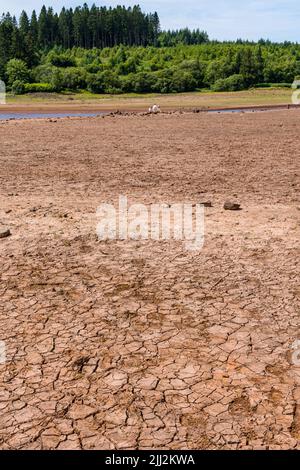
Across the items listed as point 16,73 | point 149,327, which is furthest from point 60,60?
point 149,327

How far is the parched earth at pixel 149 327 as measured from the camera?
12.2 ft

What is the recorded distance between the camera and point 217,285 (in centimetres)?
612

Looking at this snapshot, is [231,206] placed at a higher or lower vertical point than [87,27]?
lower

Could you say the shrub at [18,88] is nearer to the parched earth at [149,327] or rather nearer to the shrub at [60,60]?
the shrub at [60,60]

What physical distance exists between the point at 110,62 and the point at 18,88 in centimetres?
5022

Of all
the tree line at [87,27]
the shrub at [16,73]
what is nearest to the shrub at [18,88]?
the shrub at [16,73]

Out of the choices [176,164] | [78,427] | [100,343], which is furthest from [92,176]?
[78,427]

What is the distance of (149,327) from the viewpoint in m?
5.14

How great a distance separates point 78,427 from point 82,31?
577 feet

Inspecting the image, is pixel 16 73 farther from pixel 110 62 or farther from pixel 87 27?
pixel 87 27

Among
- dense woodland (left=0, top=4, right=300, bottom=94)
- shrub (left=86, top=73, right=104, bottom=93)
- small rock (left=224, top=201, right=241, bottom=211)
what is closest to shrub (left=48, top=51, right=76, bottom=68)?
dense woodland (left=0, top=4, right=300, bottom=94)

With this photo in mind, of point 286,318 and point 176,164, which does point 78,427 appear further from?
point 176,164

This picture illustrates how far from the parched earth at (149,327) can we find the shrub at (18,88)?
251ft

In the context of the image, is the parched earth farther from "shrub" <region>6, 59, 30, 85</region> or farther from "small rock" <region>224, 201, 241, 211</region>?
"shrub" <region>6, 59, 30, 85</region>
